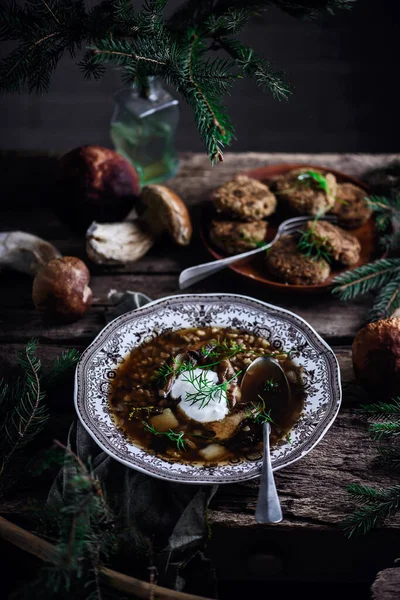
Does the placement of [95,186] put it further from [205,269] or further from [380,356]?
[380,356]

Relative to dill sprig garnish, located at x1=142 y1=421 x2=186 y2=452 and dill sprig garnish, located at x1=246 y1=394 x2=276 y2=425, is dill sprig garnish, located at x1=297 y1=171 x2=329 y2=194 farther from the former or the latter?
dill sprig garnish, located at x1=142 y1=421 x2=186 y2=452

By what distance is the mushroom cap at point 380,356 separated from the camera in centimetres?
196

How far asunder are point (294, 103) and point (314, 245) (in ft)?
8.78

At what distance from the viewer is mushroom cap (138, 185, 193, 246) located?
2.58 metres

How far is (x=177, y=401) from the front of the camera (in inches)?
74.5

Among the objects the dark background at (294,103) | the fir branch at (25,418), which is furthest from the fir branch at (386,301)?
the dark background at (294,103)

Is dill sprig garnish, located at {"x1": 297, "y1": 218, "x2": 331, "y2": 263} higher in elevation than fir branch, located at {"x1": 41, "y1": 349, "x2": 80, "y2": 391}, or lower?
higher

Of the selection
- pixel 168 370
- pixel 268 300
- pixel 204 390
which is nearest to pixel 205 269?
pixel 268 300

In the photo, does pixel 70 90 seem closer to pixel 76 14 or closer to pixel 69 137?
pixel 69 137

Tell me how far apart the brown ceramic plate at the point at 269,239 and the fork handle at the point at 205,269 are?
0.10 ft

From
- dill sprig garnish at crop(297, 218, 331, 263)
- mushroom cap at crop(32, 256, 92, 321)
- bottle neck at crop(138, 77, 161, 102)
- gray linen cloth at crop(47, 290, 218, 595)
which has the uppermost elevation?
bottle neck at crop(138, 77, 161, 102)

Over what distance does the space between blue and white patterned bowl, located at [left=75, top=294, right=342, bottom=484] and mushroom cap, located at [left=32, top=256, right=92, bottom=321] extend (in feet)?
0.87

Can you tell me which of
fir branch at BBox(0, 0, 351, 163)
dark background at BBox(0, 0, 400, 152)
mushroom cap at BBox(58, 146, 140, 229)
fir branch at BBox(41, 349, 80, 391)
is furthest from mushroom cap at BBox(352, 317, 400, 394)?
dark background at BBox(0, 0, 400, 152)

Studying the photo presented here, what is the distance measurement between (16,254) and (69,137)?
2.77 meters
